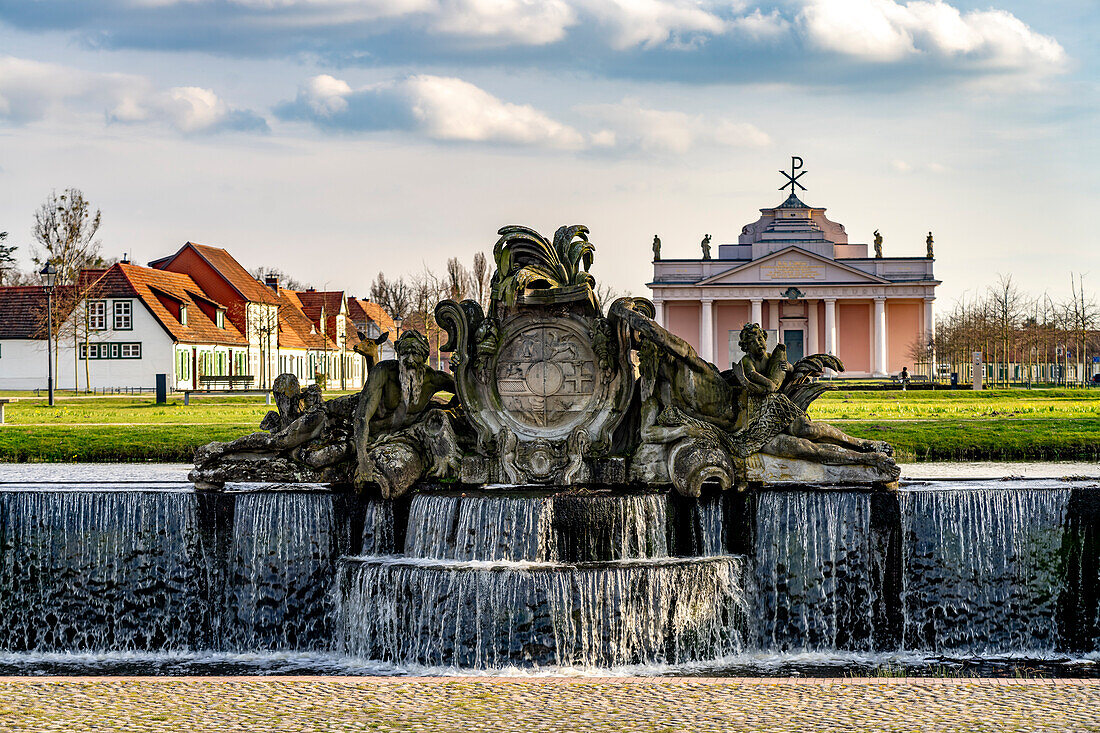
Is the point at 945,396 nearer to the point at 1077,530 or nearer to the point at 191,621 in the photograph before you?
the point at 1077,530

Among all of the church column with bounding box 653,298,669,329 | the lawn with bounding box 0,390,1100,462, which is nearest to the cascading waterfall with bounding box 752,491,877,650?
the lawn with bounding box 0,390,1100,462

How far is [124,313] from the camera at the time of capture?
7231cm

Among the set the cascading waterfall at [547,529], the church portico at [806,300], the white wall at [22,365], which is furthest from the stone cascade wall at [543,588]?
the church portico at [806,300]

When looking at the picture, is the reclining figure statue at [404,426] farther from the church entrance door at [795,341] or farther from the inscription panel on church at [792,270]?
the church entrance door at [795,341]

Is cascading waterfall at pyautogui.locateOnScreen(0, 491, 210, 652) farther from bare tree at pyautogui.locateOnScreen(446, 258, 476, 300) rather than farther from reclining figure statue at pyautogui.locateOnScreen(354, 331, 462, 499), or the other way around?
bare tree at pyautogui.locateOnScreen(446, 258, 476, 300)

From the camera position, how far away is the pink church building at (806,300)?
91.5m

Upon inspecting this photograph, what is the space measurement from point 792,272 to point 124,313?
42.3 metres

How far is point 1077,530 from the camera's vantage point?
13.7m

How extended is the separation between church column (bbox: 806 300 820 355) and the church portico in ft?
0.22

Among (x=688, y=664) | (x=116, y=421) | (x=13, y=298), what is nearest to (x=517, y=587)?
(x=688, y=664)

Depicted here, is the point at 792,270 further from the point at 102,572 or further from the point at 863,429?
the point at 102,572

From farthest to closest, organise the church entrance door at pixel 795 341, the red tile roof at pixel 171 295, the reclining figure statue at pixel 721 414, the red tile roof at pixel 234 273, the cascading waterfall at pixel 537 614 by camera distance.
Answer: the church entrance door at pixel 795 341 < the red tile roof at pixel 234 273 < the red tile roof at pixel 171 295 < the reclining figure statue at pixel 721 414 < the cascading waterfall at pixel 537 614

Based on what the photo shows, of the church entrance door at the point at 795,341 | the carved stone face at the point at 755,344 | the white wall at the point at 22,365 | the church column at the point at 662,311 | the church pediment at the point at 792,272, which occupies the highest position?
the church pediment at the point at 792,272

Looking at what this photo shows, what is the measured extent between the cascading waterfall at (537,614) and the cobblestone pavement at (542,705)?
106 inches
